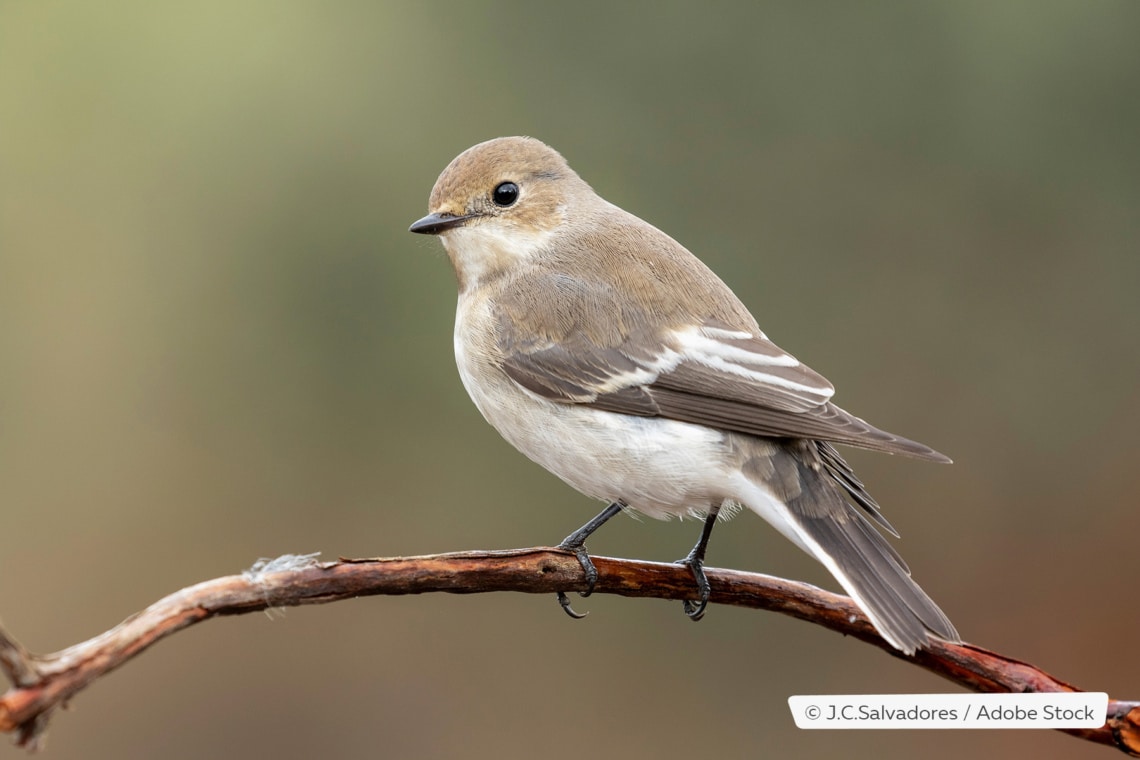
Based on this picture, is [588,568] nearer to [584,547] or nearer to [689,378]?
[584,547]

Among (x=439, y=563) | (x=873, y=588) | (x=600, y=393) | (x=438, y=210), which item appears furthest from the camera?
(x=438, y=210)

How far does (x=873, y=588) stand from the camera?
8.77 ft

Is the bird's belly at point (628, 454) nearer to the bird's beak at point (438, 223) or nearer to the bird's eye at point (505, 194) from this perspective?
the bird's beak at point (438, 223)

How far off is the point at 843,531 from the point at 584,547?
75cm

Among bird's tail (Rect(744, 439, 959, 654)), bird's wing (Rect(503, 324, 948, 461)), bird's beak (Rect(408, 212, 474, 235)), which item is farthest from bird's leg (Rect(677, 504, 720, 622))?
bird's beak (Rect(408, 212, 474, 235))

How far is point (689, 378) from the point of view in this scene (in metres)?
3.22

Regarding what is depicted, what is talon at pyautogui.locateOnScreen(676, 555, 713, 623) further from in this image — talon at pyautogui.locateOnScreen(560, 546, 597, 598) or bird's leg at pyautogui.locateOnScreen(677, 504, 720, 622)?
talon at pyautogui.locateOnScreen(560, 546, 597, 598)

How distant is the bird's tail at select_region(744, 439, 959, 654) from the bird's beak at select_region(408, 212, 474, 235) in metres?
1.15

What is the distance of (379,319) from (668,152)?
1552mm

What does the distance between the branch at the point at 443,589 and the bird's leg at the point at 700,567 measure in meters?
0.03

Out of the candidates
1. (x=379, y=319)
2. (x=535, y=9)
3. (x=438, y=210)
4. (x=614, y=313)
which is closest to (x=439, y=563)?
(x=614, y=313)

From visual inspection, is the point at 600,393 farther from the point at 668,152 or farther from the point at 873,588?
the point at 668,152

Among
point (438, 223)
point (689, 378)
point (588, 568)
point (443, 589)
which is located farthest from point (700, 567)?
point (438, 223)

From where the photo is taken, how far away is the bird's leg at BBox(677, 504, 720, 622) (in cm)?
296
